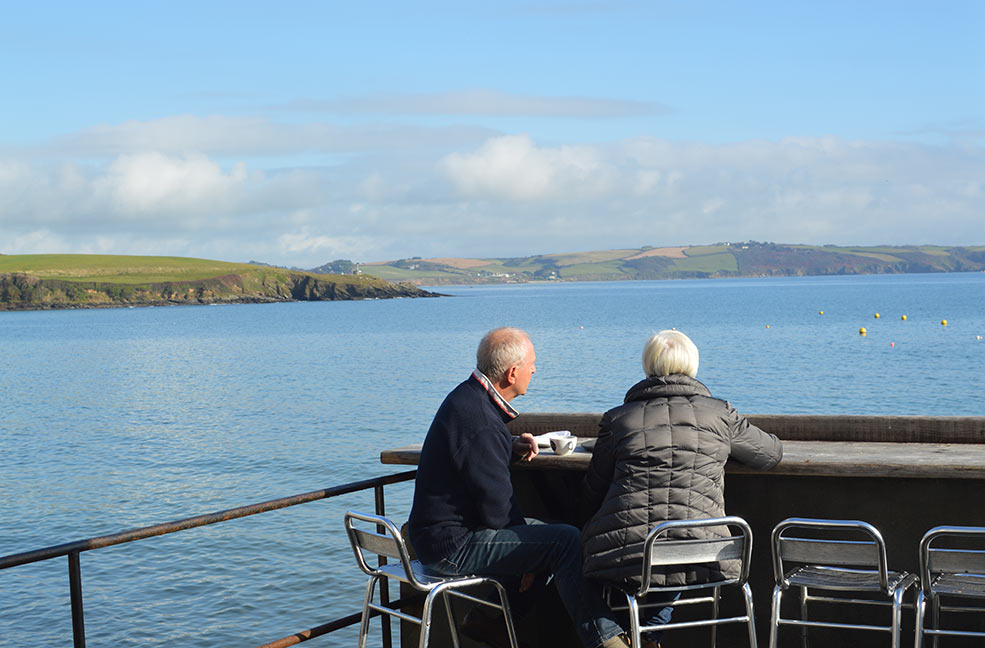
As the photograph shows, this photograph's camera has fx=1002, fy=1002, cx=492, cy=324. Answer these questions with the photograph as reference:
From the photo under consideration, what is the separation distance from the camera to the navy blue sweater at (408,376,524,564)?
11.8 ft

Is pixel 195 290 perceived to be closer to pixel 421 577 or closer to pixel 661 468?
pixel 421 577

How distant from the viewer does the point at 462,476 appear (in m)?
3.61

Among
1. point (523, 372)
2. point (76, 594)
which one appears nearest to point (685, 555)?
point (523, 372)

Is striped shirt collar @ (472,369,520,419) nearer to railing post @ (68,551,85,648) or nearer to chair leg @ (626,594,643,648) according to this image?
chair leg @ (626,594,643,648)

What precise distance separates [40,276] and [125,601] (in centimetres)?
14821

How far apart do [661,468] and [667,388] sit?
300 mm

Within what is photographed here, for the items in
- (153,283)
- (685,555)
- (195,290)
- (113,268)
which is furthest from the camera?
(113,268)

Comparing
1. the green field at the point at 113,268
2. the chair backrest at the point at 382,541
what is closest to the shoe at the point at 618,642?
the chair backrest at the point at 382,541

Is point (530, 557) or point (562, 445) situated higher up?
point (562, 445)

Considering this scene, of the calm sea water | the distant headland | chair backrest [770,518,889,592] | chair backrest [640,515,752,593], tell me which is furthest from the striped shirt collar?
the distant headland

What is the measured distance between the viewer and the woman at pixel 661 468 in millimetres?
3424

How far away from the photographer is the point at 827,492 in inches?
155

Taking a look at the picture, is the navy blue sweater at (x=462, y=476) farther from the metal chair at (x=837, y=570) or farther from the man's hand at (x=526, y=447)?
the metal chair at (x=837, y=570)

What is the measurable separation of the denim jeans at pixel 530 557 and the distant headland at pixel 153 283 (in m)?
153
